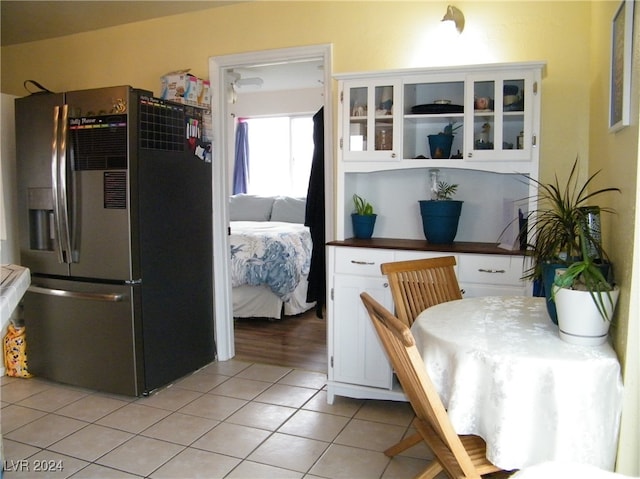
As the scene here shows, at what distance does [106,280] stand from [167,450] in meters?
1.07

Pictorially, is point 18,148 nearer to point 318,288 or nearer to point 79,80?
point 79,80

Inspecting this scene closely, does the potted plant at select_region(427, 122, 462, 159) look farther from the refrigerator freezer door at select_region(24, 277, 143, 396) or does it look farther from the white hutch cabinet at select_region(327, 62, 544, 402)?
the refrigerator freezer door at select_region(24, 277, 143, 396)

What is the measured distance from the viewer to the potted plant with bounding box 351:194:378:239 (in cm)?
307

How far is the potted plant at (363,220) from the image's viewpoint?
3.07 metres

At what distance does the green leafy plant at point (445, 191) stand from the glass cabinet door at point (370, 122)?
373 mm

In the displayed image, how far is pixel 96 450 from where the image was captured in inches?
94.9

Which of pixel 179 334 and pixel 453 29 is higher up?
pixel 453 29

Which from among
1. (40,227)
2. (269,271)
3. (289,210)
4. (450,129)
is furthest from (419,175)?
(289,210)

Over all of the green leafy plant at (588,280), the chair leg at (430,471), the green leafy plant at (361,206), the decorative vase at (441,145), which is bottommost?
the chair leg at (430,471)

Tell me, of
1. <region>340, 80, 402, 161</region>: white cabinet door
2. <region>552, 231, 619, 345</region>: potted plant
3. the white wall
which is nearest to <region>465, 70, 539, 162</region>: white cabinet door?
<region>340, 80, 402, 161</region>: white cabinet door

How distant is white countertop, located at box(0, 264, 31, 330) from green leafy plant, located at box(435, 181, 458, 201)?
2.13 metres

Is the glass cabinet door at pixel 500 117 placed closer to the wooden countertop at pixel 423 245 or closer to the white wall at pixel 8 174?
the wooden countertop at pixel 423 245

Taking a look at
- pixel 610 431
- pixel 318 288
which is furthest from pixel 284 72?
pixel 610 431

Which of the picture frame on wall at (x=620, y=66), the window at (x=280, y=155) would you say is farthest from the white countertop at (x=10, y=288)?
the window at (x=280, y=155)
